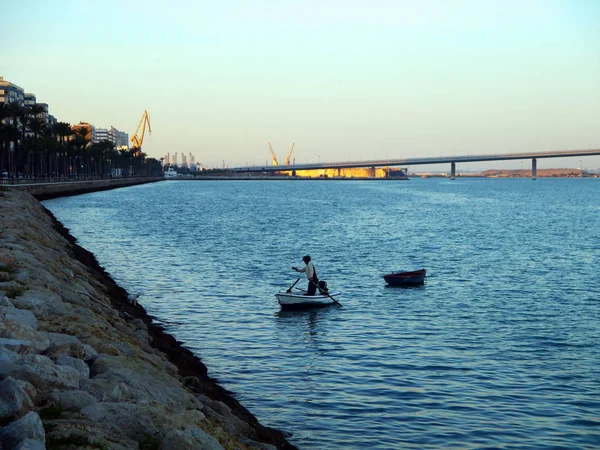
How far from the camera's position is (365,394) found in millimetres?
15945

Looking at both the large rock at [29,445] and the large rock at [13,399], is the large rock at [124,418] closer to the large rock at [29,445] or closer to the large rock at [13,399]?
the large rock at [13,399]

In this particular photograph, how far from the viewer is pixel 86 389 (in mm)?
9094

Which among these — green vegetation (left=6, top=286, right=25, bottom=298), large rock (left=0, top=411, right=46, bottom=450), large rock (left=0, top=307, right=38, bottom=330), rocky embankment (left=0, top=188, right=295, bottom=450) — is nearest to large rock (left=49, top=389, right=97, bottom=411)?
rocky embankment (left=0, top=188, right=295, bottom=450)

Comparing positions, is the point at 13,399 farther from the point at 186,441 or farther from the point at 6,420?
the point at 186,441

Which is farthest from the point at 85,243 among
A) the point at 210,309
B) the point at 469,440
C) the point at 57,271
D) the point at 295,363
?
the point at 469,440

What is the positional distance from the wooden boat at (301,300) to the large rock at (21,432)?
19029 millimetres

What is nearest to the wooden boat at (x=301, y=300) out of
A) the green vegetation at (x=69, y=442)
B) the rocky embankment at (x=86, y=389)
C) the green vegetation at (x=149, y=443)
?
the rocky embankment at (x=86, y=389)

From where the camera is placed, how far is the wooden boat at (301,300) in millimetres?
25859

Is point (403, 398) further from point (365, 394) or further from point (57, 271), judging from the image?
point (57, 271)

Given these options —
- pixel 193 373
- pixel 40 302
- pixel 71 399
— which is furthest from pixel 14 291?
pixel 71 399

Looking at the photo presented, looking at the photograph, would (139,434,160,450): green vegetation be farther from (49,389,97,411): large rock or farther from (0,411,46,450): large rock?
(0,411,46,450): large rock

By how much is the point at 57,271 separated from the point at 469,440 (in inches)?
460

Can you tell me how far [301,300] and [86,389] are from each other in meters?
17.2

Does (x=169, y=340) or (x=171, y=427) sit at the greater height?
(x=171, y=427)
